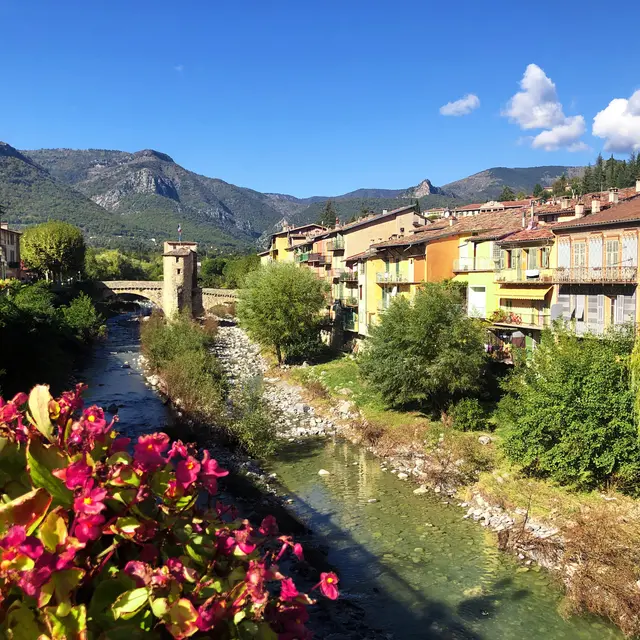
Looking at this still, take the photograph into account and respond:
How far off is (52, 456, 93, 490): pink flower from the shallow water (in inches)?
416

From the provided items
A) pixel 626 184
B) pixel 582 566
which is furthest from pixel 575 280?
pixel 626 184

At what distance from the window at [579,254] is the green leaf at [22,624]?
Answer: 21362mm

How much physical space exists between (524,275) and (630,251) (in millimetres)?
5075

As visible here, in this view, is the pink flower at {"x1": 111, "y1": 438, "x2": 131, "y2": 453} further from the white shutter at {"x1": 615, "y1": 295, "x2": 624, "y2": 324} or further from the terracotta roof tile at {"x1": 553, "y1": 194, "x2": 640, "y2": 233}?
the white shutter at {"x1": 615, "y1": 295, "x2": 624, "y2": 324}

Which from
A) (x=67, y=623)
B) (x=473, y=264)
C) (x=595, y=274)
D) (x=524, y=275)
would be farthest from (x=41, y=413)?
(x=473, y=264)

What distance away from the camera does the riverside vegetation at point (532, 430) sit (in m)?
13.6

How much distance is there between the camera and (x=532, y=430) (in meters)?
17.3

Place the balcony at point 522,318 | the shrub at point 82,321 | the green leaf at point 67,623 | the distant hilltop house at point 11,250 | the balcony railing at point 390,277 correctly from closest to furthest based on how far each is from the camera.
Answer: the green leaf at point 67,623
the balcony at point 522,318
the balcony railing at point 390,277
the shrub at point 82,321
the distant hilltop house at point 11,250

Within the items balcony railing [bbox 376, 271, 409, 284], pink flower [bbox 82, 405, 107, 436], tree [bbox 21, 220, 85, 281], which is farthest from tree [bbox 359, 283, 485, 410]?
tree [bbox 21, 220, 85, 281]

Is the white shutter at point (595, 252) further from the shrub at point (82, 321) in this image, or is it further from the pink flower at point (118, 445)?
the shrub at point (82, 321)

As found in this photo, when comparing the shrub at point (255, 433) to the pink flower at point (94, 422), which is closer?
the pink flower at point (94, 422)

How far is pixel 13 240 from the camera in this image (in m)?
73.8

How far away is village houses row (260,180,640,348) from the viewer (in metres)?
19.9

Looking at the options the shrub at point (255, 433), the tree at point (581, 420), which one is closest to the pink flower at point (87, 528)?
the tree at point (581, 420)
